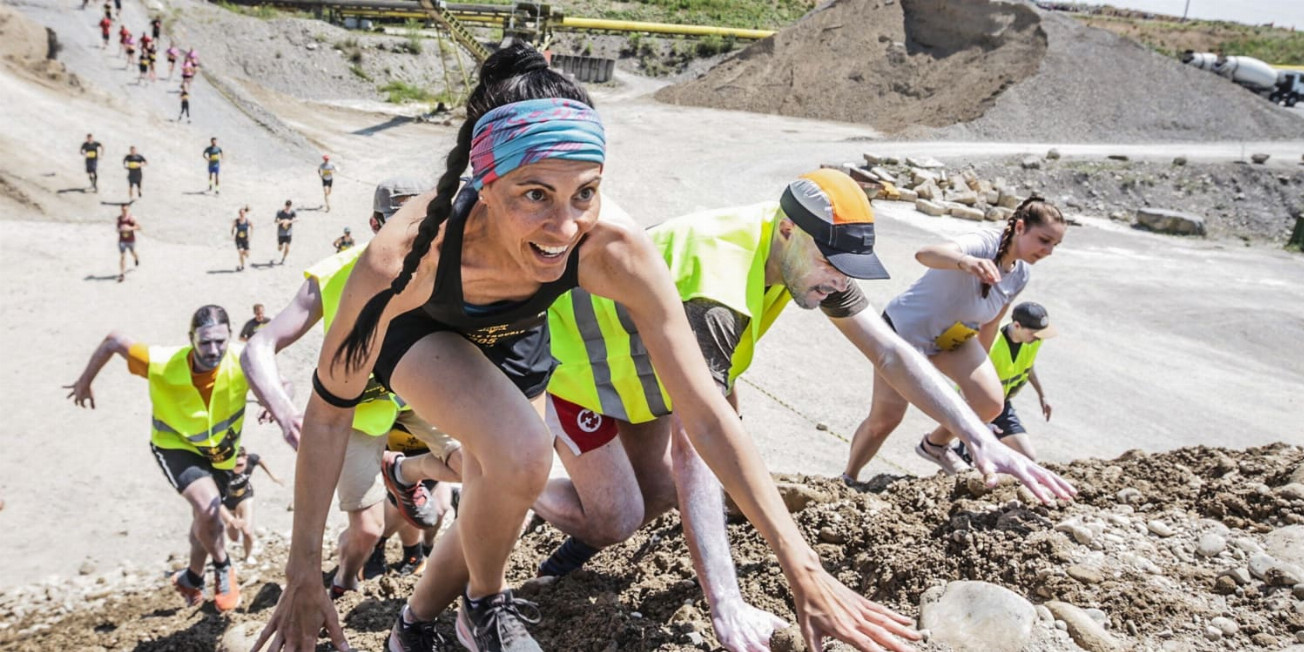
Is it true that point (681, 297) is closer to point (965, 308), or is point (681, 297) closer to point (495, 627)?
point (495, 627)

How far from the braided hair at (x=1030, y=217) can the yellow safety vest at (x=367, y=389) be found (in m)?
3.25

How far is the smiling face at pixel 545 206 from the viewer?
97.3 inches

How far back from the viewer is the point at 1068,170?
80.5ft

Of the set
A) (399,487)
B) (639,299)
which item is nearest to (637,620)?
(639,299)

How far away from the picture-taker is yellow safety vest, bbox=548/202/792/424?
11.2 feet

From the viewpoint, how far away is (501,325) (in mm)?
2912

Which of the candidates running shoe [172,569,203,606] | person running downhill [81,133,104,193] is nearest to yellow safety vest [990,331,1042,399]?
running shoe [172,569,203,606]

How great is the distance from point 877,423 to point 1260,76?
42973 mm

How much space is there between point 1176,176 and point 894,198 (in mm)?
8268

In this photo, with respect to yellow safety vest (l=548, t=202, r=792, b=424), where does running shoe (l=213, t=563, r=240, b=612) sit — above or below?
below

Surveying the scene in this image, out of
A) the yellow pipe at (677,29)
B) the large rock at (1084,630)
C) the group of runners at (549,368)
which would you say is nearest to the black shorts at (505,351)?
the group of runners at (549,368)

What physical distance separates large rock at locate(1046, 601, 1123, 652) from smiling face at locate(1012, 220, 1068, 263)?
113 inches

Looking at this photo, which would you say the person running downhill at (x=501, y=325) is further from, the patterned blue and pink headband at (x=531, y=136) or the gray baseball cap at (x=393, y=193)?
the gray baseball cap at (x=393, y=193)

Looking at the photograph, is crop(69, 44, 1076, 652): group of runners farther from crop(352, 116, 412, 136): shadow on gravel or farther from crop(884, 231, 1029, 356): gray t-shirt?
crop(352, 116, 412, 136): shadow on gravel
